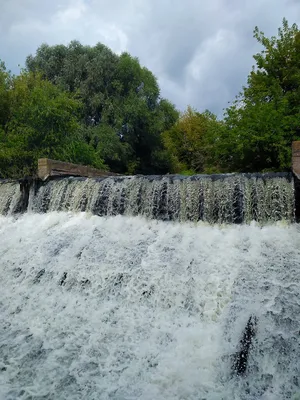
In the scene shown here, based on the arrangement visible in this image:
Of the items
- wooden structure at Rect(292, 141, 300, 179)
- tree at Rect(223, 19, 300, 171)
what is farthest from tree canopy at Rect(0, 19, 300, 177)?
wooden structure at Rect(292, 141, 300, 179)

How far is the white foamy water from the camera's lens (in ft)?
10.8

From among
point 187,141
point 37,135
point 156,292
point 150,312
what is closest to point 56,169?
point 37,135

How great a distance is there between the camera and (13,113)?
45.8 feet

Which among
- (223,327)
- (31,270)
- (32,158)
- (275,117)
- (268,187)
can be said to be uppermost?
(275,117)

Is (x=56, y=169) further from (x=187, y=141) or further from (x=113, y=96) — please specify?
(x=187, y=141)

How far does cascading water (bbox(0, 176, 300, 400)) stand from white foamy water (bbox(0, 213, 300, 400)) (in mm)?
14

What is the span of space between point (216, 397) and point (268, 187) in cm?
369

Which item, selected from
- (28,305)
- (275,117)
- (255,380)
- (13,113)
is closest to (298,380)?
(255,380)

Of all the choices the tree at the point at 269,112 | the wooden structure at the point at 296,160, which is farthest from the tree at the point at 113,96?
the wooden structure at the point at 296,160

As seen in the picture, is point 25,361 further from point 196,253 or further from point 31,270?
point 196,253

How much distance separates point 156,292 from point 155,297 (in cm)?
8

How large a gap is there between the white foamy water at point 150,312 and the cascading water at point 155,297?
1cm

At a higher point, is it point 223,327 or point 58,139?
point 58,139

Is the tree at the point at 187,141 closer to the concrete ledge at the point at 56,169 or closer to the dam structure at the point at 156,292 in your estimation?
the concrete ledge at the point at 56,169
